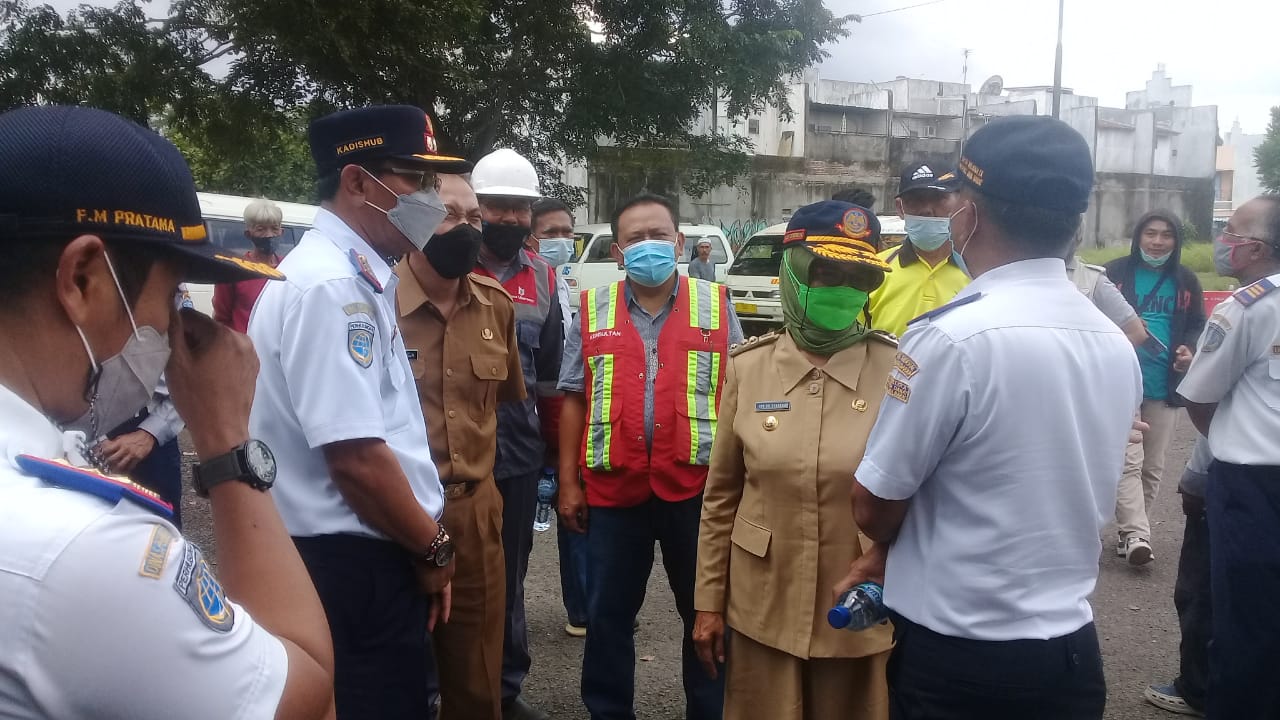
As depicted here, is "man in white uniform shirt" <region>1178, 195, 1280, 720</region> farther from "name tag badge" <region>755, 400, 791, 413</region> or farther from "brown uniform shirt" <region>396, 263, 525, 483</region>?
"brown uniform shirt" <region>396, 263, 525, 483</region>

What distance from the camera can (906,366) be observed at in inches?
72.2

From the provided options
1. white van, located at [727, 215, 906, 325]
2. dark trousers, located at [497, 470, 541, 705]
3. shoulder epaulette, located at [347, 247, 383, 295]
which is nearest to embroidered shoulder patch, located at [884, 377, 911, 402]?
shoulder epaulette, located at [347, 247, 383, 295]

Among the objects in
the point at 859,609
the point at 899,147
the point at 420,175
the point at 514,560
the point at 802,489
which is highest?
the point at 899,147

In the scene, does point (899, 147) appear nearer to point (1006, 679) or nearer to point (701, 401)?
point (701, 401)

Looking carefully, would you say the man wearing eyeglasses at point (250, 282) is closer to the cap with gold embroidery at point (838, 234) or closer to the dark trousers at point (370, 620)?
the dark trousers at point (370, 620)

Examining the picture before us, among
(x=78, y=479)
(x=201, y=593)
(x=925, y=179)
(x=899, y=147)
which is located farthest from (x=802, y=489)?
(x=899, y=147)

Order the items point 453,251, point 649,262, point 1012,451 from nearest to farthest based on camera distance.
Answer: point 1012,451
point 453,251
point 649,262

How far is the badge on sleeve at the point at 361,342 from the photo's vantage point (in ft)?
6.83

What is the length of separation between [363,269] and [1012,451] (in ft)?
5.02

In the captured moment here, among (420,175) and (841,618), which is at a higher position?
(420,175)

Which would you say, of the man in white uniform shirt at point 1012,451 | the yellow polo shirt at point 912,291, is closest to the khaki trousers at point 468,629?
the man in white uniform shirt at point 1012,451

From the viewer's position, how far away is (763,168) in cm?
2717

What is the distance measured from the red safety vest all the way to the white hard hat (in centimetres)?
96

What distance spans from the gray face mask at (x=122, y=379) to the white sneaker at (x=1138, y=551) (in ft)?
17.4
